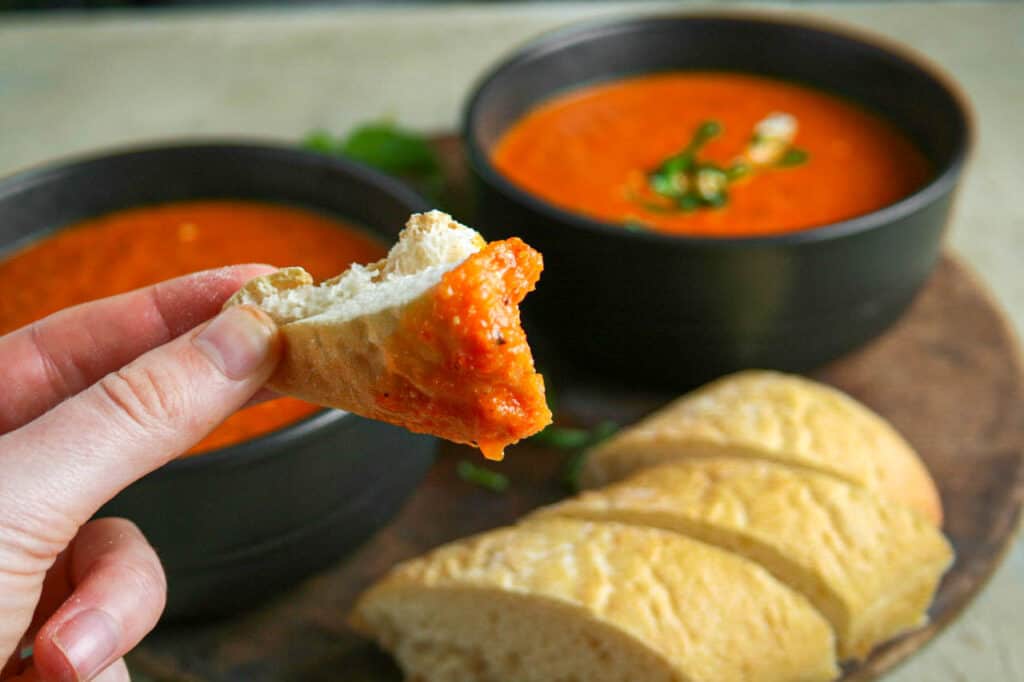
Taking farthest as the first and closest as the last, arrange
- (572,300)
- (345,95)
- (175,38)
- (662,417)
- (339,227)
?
(175,38) → (345,95) → (339,227) → (572,300) → (662,417)

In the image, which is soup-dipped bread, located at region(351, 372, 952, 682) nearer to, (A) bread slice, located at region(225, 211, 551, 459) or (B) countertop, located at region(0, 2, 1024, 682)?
(A) bread slice, located at region(225, 211, 551, 459)

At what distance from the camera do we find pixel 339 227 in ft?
10.4

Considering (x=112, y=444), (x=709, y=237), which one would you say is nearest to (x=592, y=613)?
(x=112, y=444)

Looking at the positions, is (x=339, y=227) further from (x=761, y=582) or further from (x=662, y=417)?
(x=761, y=582)

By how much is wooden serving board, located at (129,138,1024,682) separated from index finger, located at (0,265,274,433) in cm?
69

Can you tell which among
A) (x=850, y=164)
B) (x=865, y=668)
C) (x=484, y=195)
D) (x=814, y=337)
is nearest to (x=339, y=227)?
(x=484, y=195)

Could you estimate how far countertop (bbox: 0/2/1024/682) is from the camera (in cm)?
475

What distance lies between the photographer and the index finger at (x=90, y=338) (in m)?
1.87

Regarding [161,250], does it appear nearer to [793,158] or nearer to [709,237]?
[709,237]

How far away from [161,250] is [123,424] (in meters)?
1.67

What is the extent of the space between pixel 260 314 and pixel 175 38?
4339 mm

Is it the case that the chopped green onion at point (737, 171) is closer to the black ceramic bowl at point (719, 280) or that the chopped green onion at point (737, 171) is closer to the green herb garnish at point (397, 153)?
the black ceramic bowl at point (719, 280)

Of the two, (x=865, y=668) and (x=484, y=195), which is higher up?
(x=484, y=195)

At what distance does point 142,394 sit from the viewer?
1.52 metres
